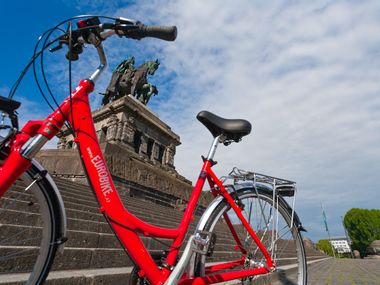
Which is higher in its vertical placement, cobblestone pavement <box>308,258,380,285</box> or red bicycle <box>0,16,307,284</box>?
red bicycle <box>0,16,307,284</box>

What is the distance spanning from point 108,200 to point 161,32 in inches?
47.4

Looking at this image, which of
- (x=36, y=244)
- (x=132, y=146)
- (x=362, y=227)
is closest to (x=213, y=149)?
(x=36, y=244)

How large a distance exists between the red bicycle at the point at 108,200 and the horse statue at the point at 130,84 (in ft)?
79.2

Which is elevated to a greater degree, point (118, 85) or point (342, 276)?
point (118, 85)

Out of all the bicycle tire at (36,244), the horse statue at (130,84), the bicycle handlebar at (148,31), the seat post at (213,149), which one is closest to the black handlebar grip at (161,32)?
the bicycle handlebar at (148,31)

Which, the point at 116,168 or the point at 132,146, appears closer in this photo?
the point at 116,168

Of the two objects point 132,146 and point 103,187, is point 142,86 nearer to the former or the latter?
point 132,146

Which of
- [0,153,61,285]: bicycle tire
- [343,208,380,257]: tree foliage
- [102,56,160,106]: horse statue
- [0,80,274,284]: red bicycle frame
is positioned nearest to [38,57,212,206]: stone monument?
[102,56,160,106]: horse statue

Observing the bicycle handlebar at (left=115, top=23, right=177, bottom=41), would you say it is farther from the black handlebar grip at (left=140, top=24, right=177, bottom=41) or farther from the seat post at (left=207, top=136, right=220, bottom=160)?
the seat post at (left=207, top=136, right=220, bottom=160)

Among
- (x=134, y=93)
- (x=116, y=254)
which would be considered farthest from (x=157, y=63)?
(x=116, y=254)

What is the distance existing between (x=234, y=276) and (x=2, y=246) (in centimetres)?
184

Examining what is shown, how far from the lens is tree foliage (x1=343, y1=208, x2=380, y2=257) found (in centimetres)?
4628

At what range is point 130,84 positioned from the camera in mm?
25781

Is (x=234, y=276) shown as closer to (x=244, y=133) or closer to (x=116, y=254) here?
(x=244, y=133)
